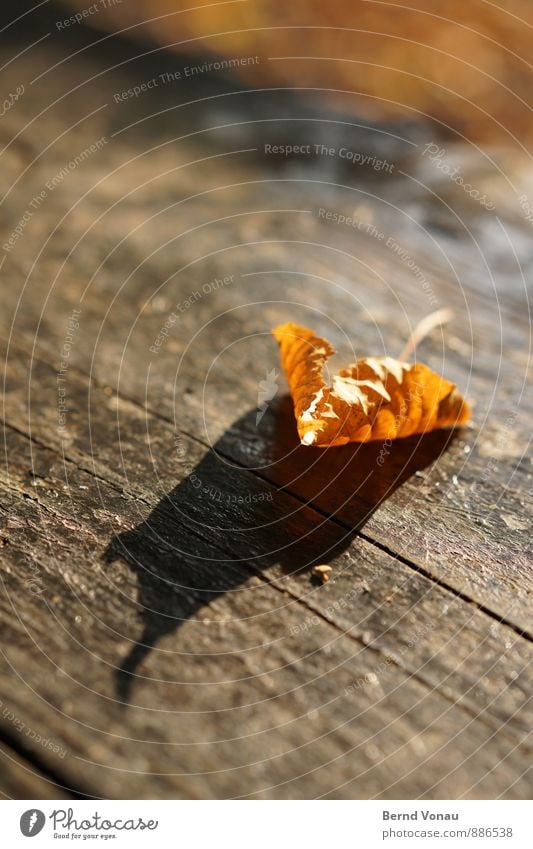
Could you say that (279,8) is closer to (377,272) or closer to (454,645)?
(377,272)

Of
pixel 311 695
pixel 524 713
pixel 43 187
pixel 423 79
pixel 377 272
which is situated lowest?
pixel 311 695

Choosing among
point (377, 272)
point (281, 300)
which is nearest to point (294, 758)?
point (281, 300)

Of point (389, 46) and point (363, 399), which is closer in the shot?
point (363, 399)

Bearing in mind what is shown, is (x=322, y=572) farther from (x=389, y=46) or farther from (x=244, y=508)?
(x=389, y=46)

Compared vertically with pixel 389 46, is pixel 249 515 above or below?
below

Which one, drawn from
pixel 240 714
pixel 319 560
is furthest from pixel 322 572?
pixel 240 714

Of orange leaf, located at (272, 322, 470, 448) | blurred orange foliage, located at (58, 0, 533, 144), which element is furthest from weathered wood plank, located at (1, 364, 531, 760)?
blurred orange foliage, located at (58, 0, 533, 144)

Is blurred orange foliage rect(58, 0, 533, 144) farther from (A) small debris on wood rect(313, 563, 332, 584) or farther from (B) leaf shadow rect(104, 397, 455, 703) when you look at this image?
(A) small debris on wood rect(313, 563, 332, 584)
